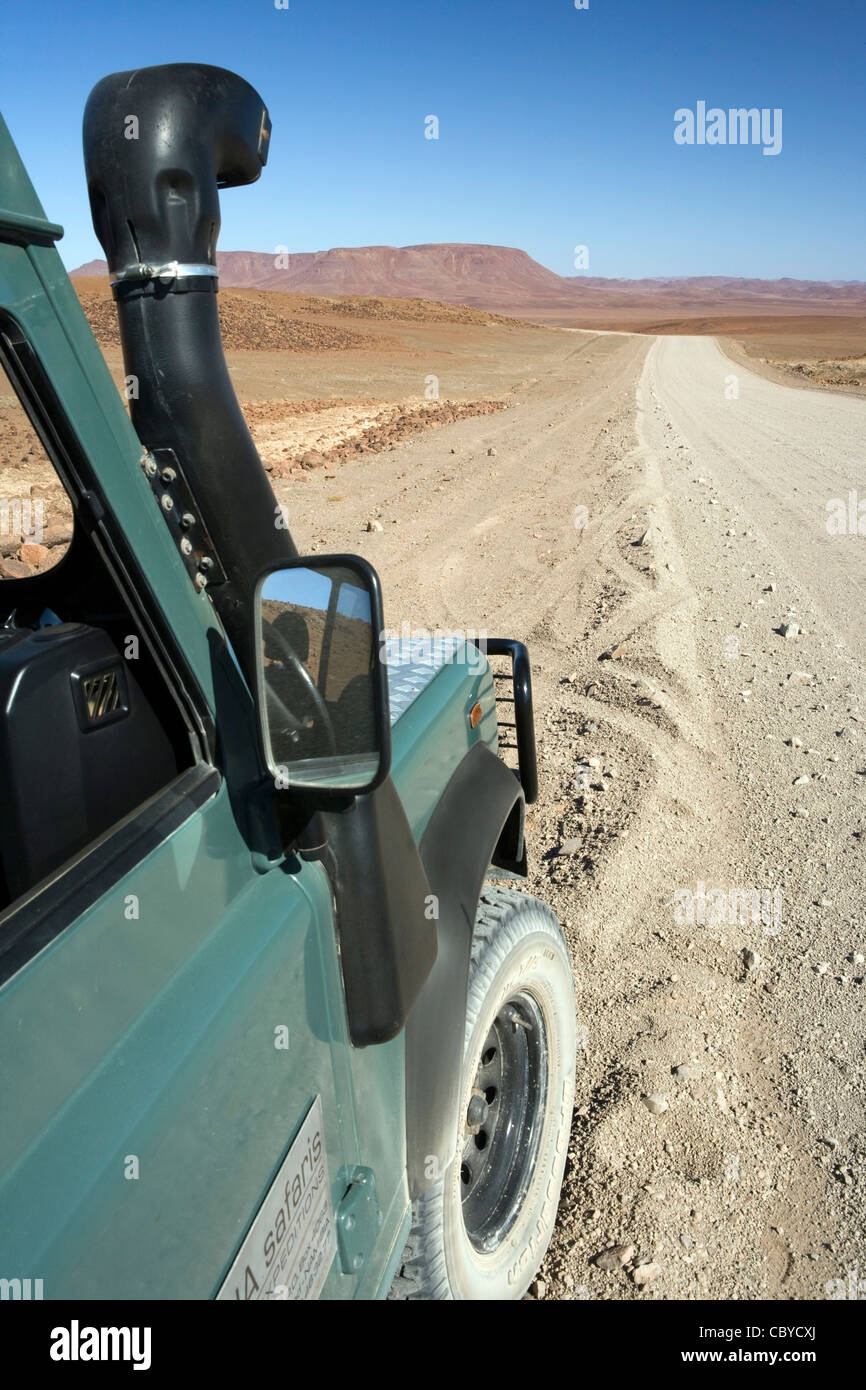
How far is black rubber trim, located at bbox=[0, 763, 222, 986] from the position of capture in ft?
3.62

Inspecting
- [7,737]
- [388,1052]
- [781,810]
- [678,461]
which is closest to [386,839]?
[388,1052]

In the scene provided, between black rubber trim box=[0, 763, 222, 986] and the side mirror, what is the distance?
0.40 ft

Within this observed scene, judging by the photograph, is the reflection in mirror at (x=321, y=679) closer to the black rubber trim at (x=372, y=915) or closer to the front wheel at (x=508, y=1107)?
the black rubber trim at (x=372, y=915)

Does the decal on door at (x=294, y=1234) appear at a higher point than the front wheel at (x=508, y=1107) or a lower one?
higher

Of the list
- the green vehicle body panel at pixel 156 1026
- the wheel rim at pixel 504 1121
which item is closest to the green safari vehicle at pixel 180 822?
the green vehicle body panel at pixel 156 1026

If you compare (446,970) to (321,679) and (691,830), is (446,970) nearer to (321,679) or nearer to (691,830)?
(321,679)

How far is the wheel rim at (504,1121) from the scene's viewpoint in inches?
99.0

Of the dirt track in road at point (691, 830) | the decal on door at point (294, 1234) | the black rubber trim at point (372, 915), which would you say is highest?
the black rubber trim at point (372, 915)

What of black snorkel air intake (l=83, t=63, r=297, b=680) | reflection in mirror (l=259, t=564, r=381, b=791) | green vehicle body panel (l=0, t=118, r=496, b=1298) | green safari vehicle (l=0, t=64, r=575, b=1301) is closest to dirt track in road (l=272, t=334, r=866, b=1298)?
green safari vehicle (l=0, t=64, r=575, b=1301)

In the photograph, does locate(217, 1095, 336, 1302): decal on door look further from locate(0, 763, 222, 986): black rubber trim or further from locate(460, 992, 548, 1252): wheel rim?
locate(460, 992, 548, 1252): wheel rim

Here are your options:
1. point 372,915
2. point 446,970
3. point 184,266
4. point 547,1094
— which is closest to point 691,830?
point 547,1094

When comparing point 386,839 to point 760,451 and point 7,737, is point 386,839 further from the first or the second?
point 760,451

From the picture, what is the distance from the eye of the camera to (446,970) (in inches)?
82.3
